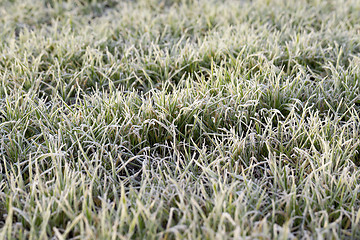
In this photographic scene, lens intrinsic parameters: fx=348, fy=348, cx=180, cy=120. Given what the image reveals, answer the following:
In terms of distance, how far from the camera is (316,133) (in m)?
1.54

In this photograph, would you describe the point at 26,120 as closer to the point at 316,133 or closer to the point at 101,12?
the point at 316,133

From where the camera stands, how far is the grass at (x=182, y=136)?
1.21 meters

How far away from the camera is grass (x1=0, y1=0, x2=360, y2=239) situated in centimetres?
121

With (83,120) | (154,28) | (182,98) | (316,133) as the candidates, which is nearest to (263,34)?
(154,28)

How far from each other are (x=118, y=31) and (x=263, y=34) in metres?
1.19

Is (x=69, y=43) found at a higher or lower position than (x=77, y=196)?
higher

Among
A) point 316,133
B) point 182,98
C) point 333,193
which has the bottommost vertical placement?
point 333,193

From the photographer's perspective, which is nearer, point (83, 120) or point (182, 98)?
point (83, 120)

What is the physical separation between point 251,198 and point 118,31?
2.09 metres

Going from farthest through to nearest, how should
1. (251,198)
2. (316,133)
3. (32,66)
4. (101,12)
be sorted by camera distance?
(101,12) → (32,66) → (316,133) → (251,198)

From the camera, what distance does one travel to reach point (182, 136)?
1754 millimetres

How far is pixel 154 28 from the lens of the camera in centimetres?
294

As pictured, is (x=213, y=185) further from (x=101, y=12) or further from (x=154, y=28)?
(x=101, y=12)

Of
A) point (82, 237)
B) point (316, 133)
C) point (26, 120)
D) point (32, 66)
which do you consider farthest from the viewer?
point (32, 66)
